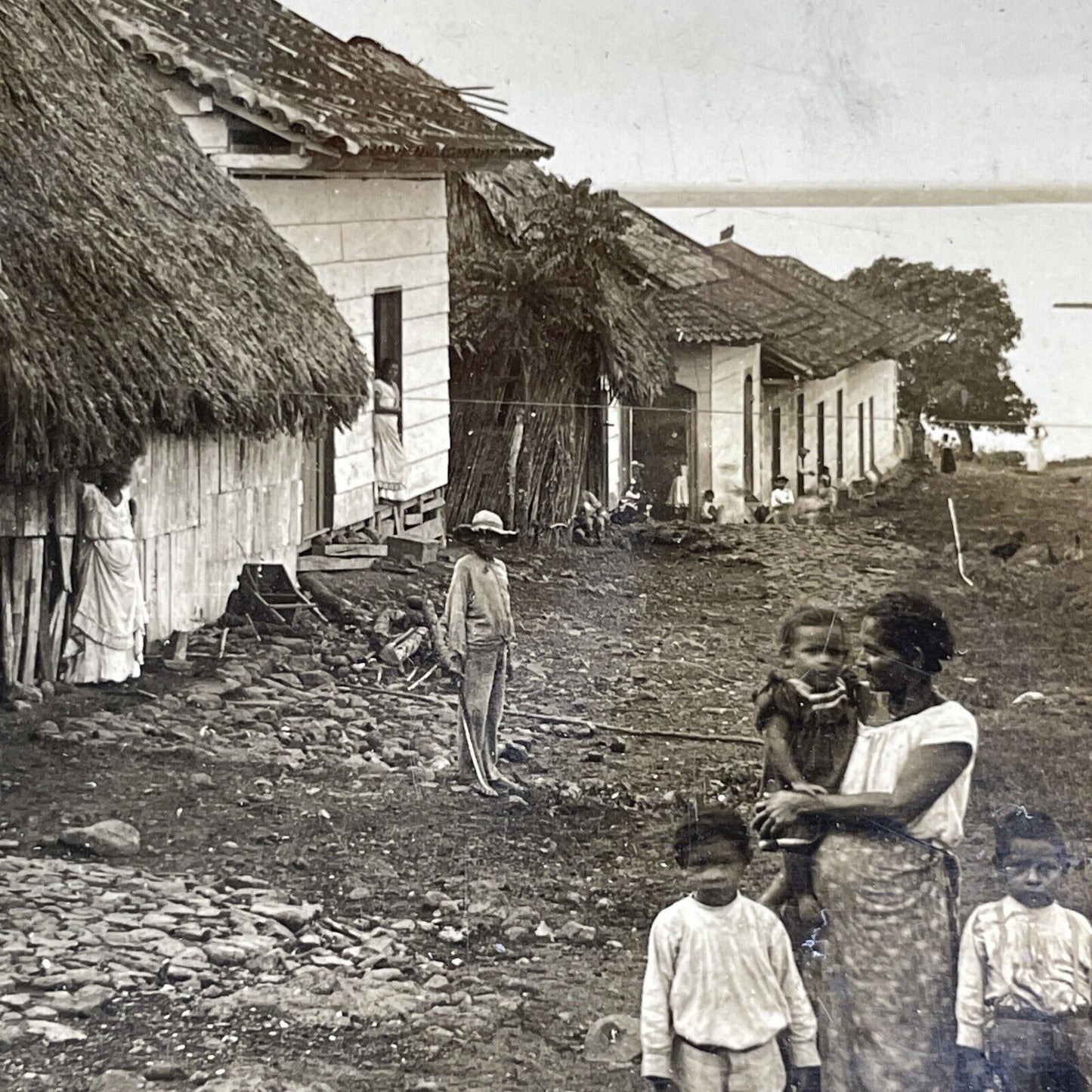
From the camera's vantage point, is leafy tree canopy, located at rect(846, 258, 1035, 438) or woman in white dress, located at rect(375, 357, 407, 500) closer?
leafy tree canopy, located at rect(846, 258, 1035, 438)

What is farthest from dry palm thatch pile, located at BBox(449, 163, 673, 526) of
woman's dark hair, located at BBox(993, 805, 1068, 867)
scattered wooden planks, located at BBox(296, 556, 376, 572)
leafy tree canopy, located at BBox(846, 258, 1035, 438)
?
woman's dark hair, located at BBox(993, 805, 1068, 867)

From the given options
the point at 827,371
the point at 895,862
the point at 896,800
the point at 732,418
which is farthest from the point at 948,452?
the point at 895,862

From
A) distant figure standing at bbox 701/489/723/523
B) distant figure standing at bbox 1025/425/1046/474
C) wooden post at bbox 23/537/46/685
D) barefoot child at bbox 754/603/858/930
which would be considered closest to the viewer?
distant figure standing at bbox 1025/425/1046/474

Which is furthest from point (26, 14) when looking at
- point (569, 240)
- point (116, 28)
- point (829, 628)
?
point (829, 628)

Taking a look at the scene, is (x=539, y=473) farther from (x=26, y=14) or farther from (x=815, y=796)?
(x=26, y=14)

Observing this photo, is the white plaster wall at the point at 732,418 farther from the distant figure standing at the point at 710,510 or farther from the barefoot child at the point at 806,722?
the barefoot child at the point at 806,722

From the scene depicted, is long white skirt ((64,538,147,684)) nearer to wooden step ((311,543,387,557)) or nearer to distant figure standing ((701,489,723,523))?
wooden step ((311,543,387,557))

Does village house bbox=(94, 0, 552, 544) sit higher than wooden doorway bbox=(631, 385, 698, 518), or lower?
higher

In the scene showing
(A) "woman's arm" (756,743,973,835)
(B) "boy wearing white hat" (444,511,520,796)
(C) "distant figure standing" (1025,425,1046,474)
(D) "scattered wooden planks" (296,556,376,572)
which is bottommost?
(A) "woman's arm" (756,743,973,835)
